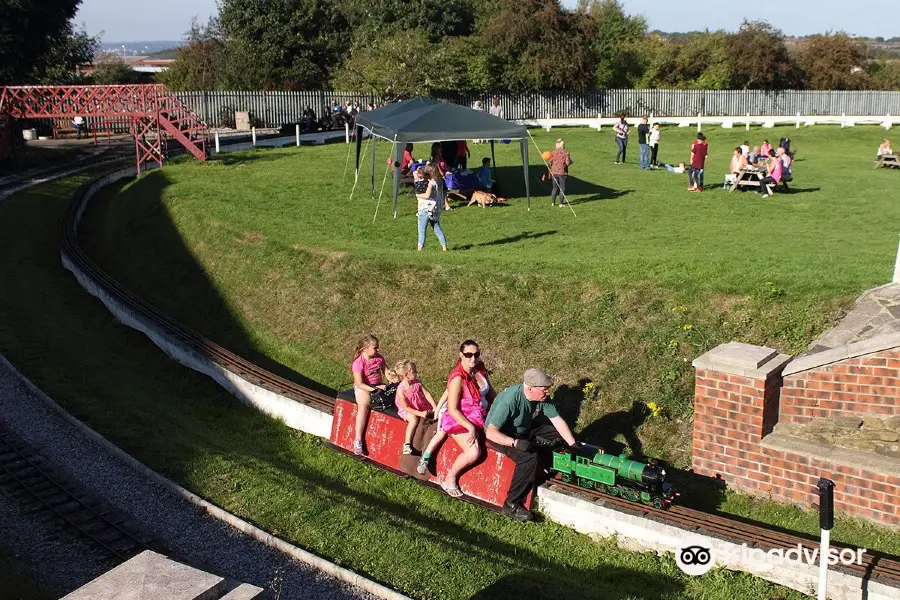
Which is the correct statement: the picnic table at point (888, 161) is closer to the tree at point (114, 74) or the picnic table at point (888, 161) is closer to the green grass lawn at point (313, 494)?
the green grass lawn at point (313, 494)

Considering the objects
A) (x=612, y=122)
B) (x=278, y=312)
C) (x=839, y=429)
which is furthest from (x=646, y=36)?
(x=839, y=429)

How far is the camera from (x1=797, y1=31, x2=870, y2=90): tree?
5959cm

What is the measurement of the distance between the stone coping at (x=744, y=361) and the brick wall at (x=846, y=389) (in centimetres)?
28

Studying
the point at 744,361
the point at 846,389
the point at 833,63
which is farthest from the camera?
the point at 833,63

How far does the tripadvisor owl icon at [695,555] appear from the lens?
834 cm

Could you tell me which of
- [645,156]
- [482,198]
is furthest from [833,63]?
[482,198]

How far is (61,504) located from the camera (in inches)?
380

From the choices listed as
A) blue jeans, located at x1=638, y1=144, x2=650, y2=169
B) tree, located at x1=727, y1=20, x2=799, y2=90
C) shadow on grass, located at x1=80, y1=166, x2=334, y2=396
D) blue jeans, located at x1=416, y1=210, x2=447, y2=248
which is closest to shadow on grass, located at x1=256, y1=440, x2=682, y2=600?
shadow on grass, located at x1=80, y1=166, x2=334, y2=396

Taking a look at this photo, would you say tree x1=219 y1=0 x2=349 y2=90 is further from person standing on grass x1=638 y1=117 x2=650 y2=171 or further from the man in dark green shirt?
the man in dark green shirt

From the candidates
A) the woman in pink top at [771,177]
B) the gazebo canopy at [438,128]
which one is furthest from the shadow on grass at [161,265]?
the woman in pink top at [771,177]

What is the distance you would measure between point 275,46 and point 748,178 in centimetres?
4115

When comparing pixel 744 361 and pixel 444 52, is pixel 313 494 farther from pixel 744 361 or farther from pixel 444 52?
pixel 444 52

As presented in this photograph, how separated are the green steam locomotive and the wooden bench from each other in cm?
60

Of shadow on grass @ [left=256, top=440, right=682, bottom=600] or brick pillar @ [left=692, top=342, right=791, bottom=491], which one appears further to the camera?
brick pillar @ [left=692, top=342, right=791, bottom=491]
